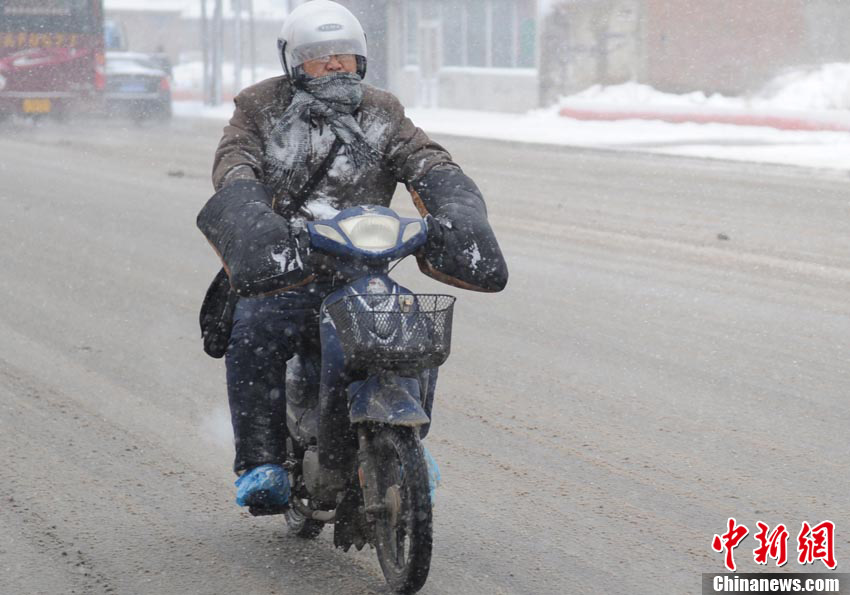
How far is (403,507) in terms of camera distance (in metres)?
3.68

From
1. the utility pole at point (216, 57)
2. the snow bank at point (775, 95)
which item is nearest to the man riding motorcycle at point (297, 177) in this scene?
the snow bank at point (775, 95)

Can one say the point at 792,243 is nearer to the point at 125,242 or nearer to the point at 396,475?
the point at 125,242

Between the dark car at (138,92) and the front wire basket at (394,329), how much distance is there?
26.1 m

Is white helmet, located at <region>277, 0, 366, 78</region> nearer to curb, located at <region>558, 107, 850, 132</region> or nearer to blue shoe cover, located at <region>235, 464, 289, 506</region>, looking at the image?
blue shoe cover, located at <region>235, 464, 289, 506</region>

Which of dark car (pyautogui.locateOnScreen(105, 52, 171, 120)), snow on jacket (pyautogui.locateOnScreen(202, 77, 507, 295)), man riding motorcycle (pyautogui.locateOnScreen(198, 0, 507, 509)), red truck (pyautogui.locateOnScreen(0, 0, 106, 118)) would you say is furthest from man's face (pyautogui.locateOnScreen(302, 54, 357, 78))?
dark car (pyautogui.locateOnScreen(105, 52, 171, 120))

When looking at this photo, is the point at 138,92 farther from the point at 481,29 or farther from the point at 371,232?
the point at 371,232

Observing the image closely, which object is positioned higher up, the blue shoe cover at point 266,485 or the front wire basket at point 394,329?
the front wire basket at point 394,329

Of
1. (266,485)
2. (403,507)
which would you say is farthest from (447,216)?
(266,485)

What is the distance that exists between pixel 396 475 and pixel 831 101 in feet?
91.1

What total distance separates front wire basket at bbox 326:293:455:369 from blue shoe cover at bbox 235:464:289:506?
65cm

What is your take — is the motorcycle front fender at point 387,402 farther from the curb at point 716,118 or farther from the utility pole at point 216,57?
the utility pole at point 216,57

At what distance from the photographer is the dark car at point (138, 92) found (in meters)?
28.7

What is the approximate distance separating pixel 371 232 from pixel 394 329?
294 millimetres

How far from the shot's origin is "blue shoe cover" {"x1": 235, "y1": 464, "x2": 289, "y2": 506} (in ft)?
13.6
